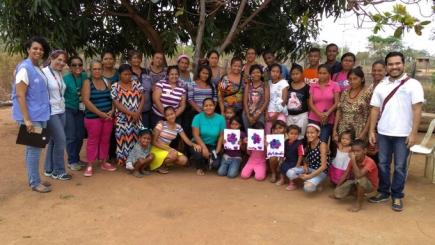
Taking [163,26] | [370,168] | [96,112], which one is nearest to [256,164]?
[370,168]

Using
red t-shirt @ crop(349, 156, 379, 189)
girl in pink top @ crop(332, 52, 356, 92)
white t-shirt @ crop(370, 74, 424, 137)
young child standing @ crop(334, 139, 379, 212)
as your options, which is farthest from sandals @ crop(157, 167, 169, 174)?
white t-shirt @ crop(370, 74, 424, 137)

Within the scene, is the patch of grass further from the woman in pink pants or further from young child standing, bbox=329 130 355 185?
young child standing, bbox=329 130 355 185

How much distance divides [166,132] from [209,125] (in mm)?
577

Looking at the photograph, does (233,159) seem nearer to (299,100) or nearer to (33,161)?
(299,100)

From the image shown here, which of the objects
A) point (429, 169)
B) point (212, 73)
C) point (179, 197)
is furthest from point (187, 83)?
point (429, 169)

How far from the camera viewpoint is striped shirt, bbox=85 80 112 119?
16.3 ft

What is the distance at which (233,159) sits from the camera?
5285mm

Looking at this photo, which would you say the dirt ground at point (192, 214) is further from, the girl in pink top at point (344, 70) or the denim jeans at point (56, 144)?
the girl in pink top at point (344, 70)

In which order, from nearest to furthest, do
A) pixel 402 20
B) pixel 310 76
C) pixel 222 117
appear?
1. pixel 402 20
2. pixel 222 117
3. pixel 310 76

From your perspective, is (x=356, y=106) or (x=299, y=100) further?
(x=299, y=100)

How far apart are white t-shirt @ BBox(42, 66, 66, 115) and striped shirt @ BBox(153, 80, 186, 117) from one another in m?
1.23

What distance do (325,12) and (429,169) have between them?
295cm

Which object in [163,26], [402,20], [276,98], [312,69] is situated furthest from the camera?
[163,26]

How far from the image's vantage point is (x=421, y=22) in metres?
3.49
